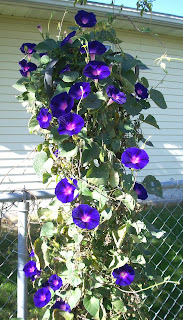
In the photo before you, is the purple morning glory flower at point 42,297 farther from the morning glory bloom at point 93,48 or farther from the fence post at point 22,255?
the morning glory bloom at point 93,48

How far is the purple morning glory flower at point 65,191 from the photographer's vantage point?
1538 millimetres

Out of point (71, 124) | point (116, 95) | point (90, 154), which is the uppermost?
point (116, 95)

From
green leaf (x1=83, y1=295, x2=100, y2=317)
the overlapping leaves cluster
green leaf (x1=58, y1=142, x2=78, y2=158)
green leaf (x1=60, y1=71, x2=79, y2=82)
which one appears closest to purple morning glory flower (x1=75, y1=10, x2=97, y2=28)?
the overlapping leaves cluster

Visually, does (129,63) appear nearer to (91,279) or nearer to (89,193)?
(89,193)

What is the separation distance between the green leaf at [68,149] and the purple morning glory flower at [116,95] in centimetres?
25

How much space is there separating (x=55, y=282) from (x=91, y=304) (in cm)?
20

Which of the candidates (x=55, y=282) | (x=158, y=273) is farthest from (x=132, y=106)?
(x=158, y=273)

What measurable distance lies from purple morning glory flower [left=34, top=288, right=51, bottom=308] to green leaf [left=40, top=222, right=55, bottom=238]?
27 centimetres

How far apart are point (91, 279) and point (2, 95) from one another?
17.3ft

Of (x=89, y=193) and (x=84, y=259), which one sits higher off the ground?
(x=89, y=193)

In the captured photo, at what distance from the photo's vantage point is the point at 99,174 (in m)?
1.57

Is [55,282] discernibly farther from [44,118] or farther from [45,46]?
[45,46]

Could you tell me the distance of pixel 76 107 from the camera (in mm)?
1613

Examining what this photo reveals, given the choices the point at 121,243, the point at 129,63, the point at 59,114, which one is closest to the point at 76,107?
the point at 59,114
